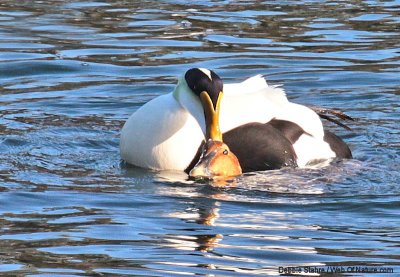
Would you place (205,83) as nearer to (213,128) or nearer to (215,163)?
(213,128)

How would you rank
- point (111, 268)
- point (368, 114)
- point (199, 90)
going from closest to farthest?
point (111, 268) < point (199, 90) < point (368, 114)

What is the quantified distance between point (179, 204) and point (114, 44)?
5934 mm

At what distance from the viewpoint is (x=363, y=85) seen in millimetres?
11320

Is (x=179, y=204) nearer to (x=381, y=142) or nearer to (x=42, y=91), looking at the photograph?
(x=381, y=142)

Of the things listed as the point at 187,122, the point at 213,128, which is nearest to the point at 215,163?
the point at 213,128

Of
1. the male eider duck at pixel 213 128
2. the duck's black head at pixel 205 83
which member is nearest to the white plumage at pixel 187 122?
the male eider duck at pixel 213 128

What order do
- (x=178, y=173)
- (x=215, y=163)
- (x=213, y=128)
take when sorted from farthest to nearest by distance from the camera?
(x=178, y=173), (x=213, y=128), (x=215, y=163)

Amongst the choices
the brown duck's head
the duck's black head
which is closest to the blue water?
the brown duck's head

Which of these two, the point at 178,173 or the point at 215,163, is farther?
the point at 178,173

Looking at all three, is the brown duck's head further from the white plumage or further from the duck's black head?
the duck's black head

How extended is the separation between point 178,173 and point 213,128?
0.38 m

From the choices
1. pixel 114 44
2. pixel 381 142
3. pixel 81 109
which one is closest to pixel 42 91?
pixel 81 109

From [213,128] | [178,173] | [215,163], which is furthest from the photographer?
[178,173]

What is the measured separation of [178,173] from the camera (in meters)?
8.23
